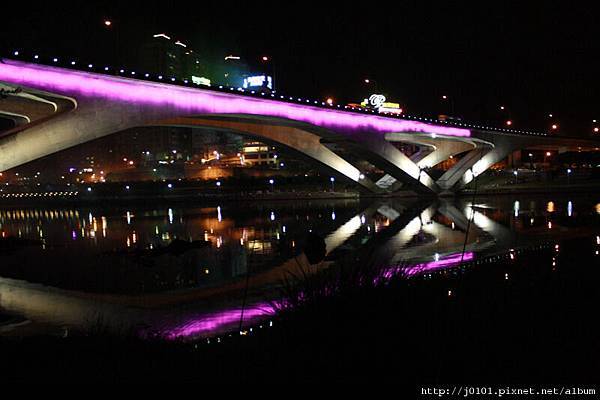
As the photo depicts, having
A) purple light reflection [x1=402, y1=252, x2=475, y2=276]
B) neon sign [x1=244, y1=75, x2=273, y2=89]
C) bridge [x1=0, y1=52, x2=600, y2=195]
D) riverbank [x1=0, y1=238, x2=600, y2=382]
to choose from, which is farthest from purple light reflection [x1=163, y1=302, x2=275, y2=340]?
neon sign [x1=244, y1=75, x2=273, y2=89]

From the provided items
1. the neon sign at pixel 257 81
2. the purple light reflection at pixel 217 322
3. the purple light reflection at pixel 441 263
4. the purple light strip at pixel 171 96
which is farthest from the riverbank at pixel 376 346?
the neon sign at pixel 257 81

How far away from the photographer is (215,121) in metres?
44.1

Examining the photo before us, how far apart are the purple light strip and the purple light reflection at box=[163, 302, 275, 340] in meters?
19.0

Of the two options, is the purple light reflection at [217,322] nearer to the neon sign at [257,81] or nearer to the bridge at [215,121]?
the bridge at [215,121]

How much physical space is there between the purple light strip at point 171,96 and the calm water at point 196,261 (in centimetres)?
695

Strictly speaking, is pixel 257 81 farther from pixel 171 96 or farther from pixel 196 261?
pixel 196 261

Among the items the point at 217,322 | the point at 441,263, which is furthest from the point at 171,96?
the point at 217,322

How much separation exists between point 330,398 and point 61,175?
13085 cm

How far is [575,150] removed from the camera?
105938 mm

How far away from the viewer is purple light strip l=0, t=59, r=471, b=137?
25145mm

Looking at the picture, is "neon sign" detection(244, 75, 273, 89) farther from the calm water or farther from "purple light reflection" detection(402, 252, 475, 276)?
"purple light reflection" detection(402, 252, 475, 276)

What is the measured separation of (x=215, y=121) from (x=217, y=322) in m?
35.9

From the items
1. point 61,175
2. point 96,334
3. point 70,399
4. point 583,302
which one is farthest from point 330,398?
point 61,175

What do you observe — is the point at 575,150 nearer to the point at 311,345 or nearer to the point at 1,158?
the point at 1,158
